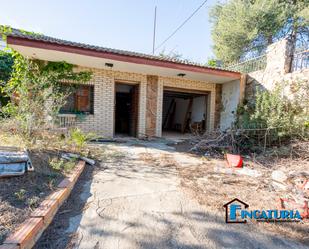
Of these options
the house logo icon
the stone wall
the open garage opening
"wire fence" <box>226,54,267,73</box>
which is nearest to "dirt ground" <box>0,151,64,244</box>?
the house logo icon

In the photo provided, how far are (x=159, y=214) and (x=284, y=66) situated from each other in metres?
6.45

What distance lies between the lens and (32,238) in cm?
150

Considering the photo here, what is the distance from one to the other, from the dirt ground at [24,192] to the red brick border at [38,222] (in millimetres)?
69

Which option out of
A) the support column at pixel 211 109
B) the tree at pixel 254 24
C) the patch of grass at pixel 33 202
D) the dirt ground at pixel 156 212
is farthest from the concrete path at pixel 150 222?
the tree at pixel 254 24

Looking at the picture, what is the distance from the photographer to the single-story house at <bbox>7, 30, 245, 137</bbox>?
5.50m

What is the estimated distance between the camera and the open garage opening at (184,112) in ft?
30.4

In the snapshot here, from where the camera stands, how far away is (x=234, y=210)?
2.18 m

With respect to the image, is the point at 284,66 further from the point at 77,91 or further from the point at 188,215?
the point at 77,91

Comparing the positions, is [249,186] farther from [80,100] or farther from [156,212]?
[80,100]

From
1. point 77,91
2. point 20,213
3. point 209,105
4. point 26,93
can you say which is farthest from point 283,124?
point 77,91

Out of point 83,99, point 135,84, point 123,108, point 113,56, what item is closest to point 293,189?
point 113,56

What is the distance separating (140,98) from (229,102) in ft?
13.1

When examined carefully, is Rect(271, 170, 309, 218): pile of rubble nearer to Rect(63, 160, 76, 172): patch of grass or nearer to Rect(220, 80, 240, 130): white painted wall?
Rect(63, 160, 76, 172): patch of grass

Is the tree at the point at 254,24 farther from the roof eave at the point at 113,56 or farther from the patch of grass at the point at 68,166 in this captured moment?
the patch of grass at the point at 68,166
